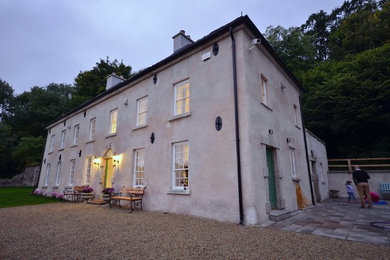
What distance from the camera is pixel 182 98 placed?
357 inches

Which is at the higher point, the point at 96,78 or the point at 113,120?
the point at 96,78

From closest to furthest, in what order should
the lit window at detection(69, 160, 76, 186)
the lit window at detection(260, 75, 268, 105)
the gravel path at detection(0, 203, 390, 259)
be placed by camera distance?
the gravel path at detection(0, 203, 390, 259) < the lit window at detection(260, 75, 268, 105) < the lit window at detection(69, 160, 76, 186)

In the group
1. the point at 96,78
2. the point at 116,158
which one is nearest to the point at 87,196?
the point at 116,158

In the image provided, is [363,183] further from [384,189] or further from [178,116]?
[178,116]

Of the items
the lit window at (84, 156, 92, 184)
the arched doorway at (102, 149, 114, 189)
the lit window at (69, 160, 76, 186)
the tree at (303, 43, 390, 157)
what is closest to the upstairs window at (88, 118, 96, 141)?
the lit window at (84, 156, 92, 184)

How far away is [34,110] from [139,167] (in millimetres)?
38377

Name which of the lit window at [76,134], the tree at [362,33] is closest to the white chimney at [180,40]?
the lit window at [76,134]

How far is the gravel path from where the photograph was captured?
12.0 ft

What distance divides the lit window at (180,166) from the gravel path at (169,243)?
2.09 meters

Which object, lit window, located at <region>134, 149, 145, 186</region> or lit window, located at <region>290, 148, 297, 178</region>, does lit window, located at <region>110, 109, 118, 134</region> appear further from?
lit window, located at <region>290, 148, 297, 178</region>

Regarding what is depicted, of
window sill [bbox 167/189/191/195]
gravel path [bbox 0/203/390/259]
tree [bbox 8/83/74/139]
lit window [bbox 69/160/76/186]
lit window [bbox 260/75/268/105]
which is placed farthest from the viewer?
tree [bbox 8/83/74/139]

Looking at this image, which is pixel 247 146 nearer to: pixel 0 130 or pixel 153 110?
pixel 153 110

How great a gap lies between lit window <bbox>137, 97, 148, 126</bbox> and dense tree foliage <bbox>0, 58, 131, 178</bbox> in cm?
2310

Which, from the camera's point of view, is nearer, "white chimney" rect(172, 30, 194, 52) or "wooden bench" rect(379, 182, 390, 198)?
"white chimney" rect(172, 30, 194, 52)
